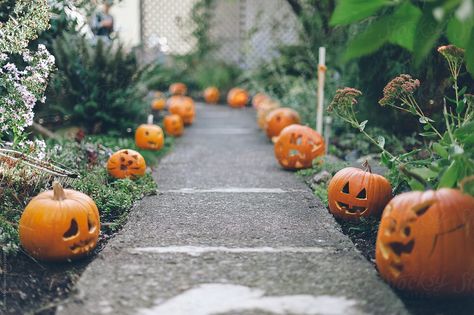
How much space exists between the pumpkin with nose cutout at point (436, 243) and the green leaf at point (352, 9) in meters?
0.85

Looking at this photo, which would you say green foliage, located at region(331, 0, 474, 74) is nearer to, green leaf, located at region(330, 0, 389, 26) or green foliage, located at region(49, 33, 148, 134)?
green leaf, located at region(330, 0, 389, 26)

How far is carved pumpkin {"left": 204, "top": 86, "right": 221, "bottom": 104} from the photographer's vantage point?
11969 millimetres

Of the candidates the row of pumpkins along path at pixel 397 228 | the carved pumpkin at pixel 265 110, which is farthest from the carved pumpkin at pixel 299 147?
the carved pumpkin at pixel 265 110

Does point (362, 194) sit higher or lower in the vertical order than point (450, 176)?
lower

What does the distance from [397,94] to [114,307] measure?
1999 millimetres

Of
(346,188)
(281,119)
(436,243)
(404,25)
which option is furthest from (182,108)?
(404,25)

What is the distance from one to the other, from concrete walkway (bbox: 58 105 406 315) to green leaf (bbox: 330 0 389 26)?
1045 millimetres

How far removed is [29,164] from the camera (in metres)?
3.24

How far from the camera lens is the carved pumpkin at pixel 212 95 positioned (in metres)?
12.0

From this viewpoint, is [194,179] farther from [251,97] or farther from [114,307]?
[251,97]

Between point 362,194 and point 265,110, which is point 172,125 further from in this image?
point 362,194

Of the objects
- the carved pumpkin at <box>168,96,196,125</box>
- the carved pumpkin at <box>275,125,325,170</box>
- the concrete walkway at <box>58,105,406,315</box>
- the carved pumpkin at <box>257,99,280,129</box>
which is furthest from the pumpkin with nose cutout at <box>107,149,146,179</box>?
the carved pumpkin at <box>168,96,196,125</box>

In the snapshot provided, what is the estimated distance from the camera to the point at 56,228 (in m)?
2.61

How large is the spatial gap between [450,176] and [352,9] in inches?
38.0
